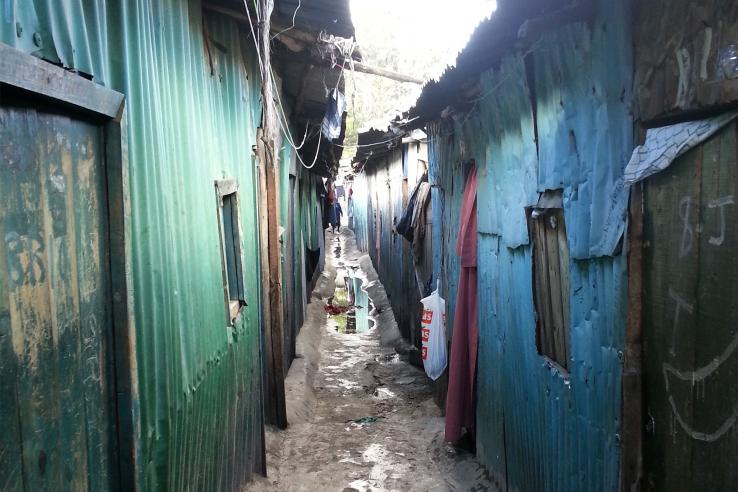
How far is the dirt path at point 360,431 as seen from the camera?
19.5 ft

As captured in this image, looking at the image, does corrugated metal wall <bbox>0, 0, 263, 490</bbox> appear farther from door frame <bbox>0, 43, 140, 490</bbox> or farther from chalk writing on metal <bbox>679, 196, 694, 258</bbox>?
chalk writing on metal <bbox>679, 196, 694, 258</bbox>

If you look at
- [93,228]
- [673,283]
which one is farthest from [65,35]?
[673,283]

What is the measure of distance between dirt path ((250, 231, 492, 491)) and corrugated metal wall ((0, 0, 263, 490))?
1464 millimetres

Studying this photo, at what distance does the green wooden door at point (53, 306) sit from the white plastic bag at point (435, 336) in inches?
220

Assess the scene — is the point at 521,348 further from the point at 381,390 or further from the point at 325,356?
the point at 325,356

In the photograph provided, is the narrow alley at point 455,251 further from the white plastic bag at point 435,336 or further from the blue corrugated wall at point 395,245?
the blue corrugated wall at point 395,245

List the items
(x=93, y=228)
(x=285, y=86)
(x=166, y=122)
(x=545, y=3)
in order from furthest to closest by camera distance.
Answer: (x=285, y=86) → (x=545, y=3) → (x=166, y=122) → (x=93, y=228)

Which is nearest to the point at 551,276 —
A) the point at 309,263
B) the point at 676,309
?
the point at 676,309

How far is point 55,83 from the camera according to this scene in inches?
68.7

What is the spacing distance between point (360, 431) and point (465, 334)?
2152 mm

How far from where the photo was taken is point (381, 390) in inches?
363

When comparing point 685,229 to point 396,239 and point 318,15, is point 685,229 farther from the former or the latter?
point 396,239

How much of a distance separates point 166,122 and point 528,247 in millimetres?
2896

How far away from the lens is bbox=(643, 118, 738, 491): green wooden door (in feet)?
6.45
